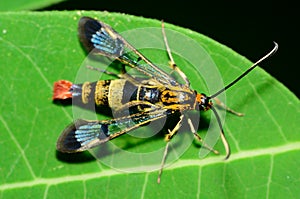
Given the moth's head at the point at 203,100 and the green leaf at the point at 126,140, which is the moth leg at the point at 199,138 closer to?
the green leaf at the point at 126,140

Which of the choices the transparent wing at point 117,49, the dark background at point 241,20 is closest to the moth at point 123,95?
the transparent wing at point 117,49

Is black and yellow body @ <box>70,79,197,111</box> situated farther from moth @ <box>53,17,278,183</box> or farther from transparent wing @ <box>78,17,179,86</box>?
transparent wing @ <box>78,17,179,86</box>

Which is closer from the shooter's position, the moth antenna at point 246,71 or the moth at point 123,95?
the moth antenna at point 246,71

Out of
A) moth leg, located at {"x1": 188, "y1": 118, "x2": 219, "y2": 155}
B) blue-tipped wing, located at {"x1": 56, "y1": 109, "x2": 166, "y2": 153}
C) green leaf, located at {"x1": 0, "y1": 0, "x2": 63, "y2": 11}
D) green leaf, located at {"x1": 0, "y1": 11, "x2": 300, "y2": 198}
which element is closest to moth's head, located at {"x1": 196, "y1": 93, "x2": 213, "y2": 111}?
green leaf, located at {"x1": 0, "y1": 11, "x2": 300, "y2": 198}

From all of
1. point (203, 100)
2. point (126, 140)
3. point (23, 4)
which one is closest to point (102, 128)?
point (126, 140)

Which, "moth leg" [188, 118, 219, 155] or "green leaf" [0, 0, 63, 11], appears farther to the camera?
"green leaf" [0, 0, 63, 11]

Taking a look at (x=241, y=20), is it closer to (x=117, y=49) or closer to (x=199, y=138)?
(x=117, y=49)
